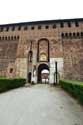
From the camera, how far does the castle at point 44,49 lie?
29625 mm

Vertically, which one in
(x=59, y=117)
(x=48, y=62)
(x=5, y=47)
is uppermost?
(x=5, y=47)

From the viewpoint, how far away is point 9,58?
32.5 m

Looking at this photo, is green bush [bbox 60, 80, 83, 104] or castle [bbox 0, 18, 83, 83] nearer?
green bush [bbox 60, 80, 83, 104]

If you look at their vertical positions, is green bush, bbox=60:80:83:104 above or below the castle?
below

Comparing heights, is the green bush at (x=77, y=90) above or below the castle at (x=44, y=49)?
below

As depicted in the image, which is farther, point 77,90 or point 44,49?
point 44,49

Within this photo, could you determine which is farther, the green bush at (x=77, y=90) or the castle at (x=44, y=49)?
the castle at (x=44, y=49)

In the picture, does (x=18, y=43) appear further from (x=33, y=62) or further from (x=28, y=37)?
(x=33, y=62)

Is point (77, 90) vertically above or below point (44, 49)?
below

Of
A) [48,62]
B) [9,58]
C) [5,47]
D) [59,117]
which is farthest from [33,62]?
[59,117]

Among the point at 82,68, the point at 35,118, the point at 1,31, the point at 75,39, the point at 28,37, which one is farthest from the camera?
the point at 1,31

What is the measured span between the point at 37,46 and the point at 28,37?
107 inches

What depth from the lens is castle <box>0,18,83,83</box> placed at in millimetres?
29625

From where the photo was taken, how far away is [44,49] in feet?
107
